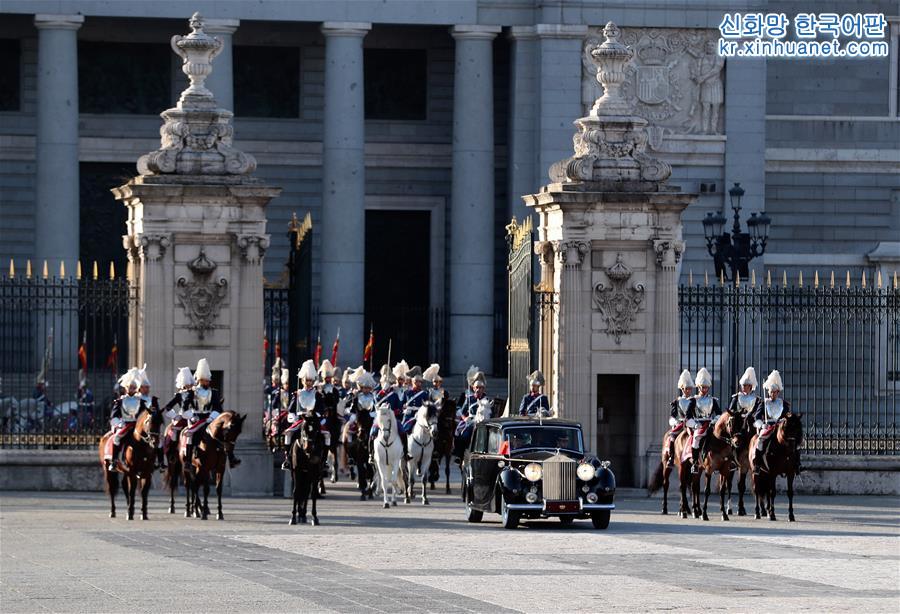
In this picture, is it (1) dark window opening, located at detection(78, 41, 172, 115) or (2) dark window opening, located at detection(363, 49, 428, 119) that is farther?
(2) dark window opening, located at detection(363, 49, 428, 119)

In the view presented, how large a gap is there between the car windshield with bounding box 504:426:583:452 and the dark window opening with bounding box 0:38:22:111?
1197 inches

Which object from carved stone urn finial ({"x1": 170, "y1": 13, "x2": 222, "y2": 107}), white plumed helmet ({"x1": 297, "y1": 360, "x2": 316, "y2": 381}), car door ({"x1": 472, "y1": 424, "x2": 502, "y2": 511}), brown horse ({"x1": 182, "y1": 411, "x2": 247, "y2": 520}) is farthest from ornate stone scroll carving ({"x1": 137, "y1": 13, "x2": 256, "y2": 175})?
car door ({"x1": 472, "y1": 424, "x2": 502, "y2": 511})

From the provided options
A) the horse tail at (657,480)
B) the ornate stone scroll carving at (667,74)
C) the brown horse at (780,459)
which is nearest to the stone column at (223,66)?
the ornate stone scroll carving at (667,74)

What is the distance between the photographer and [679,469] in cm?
2712

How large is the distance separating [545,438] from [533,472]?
2.52 ft

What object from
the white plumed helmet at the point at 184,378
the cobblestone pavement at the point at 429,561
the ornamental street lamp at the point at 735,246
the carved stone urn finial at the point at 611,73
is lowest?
the cobblestone pavement at the point at 429,561

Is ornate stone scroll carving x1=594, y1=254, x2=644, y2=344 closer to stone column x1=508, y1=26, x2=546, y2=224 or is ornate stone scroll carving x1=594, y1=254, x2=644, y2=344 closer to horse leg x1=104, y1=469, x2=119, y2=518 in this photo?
horse leg x1=104, y1=469, x2=119, y2=518

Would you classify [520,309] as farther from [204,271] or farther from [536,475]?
[536,475]

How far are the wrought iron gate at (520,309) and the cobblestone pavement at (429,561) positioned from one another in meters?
2.76

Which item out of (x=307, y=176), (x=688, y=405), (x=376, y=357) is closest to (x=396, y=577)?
(x=688, y=405)

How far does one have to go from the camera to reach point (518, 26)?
2003 inches

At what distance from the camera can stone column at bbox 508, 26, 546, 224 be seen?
50.9 m

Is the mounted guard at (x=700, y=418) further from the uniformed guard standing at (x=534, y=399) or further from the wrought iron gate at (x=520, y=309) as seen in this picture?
the wrought iron gate at (x=520, y=309)

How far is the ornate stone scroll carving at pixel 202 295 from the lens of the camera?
2927 centimetres
